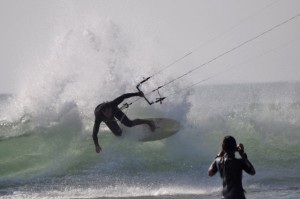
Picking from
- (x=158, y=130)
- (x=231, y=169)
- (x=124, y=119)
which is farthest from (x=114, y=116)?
(x=231, y=169)

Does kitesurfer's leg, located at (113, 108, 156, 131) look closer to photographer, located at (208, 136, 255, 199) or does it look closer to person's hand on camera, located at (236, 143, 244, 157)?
photographer, located at (208, 136, 255, 199)

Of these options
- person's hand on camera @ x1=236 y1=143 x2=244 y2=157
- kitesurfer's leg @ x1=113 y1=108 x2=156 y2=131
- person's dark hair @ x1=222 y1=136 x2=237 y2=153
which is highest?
kitesurfer's leg @ x1=113 y1=108 x2=156 y2=131

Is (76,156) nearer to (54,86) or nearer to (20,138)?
(20,138)

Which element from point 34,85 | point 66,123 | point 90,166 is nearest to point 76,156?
point 90,166

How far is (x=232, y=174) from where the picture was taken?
7293 mm

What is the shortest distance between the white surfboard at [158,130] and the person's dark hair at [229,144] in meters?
9.60

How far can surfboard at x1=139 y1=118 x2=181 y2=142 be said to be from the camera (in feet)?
55.8

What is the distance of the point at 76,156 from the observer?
1812cm

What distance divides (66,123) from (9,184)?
4.51 meters

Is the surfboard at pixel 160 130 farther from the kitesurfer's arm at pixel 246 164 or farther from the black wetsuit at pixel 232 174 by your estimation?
the kitesurfer's arm at pixel 246 164

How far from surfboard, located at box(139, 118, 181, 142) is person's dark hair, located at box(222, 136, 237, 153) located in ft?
31.5

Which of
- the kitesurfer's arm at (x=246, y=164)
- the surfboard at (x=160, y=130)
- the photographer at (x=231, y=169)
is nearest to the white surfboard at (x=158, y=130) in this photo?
the surfboard at (x=160, y=130)

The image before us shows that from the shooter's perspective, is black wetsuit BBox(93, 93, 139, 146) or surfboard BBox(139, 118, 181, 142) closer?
black wetsuit BBox(93, 93, 139, 146)

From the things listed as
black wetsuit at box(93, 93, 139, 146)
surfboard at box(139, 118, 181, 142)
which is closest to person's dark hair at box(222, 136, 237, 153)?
black wetsuit at box(93, 93, 139, 146)
